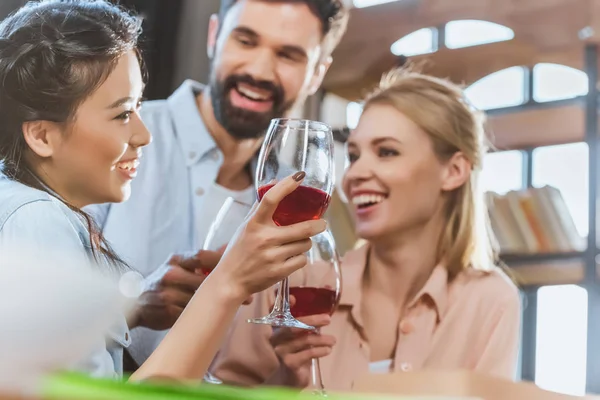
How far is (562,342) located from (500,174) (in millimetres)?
299

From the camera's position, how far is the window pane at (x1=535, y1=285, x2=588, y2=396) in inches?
53.7

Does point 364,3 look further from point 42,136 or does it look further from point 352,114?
point 42,136

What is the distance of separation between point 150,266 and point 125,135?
0.67 feet

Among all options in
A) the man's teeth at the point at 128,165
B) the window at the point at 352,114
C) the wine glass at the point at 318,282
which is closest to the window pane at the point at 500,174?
the window at the point at 352,114

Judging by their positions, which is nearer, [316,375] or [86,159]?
[86,159]

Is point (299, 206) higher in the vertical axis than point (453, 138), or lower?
lower

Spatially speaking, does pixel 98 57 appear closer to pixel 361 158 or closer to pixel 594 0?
pixel 361 158

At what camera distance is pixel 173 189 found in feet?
4.15

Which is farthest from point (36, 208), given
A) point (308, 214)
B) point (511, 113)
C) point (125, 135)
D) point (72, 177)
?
point (511, 113)

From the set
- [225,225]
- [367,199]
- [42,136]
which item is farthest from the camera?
[367,199]

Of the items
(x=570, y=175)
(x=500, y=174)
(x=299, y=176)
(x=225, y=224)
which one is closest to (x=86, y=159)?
(x=225, y=224)

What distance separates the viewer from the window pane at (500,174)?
1.43 meters

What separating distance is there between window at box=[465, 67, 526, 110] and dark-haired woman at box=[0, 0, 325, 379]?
60 centimetres

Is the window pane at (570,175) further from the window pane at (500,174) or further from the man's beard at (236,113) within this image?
the man's beard at (236,113)
